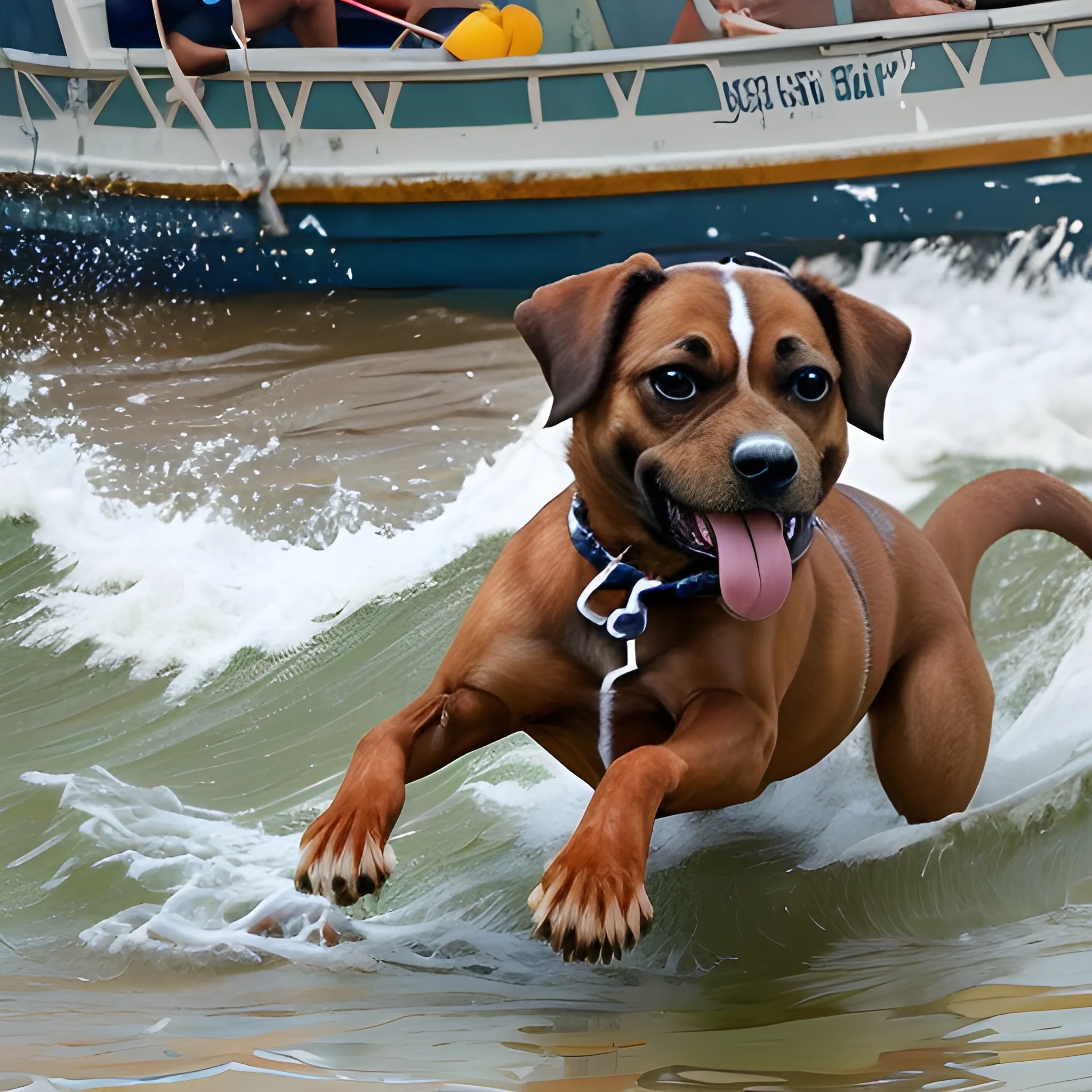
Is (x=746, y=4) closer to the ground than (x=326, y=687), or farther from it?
farther from it

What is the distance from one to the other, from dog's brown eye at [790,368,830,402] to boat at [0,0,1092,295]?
1.77 m

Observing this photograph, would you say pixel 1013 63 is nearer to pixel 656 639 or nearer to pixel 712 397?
pixel 712 397

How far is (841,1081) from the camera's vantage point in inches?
55.8

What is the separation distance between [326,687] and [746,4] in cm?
187

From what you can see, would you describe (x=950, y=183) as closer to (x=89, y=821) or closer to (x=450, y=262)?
(x=450, y=262)

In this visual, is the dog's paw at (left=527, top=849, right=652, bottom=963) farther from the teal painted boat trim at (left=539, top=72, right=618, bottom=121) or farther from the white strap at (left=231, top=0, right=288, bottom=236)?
the white strap at (left=231, top=0, right=288, bottom=236)

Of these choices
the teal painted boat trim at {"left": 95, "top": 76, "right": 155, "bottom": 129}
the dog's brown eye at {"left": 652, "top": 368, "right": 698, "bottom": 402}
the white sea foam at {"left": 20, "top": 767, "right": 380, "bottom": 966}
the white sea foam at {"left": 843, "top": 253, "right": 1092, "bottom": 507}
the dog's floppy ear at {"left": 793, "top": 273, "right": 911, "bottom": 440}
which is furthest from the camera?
the teal painted boat trim at {"left": 95, "top": 76, "right": 155, "bottom": 129}

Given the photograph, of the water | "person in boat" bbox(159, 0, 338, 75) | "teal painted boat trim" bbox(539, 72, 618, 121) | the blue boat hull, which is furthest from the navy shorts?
"teal painted boat trim" bbox(539, 72, 618, 121)

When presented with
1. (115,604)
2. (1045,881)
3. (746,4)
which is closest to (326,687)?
(115,604)

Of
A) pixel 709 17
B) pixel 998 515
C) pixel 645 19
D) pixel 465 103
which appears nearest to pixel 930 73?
pixel 709 17

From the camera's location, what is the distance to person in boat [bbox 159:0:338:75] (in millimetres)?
3264

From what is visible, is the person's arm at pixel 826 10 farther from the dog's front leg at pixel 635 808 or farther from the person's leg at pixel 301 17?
the dog's front leg at pixel 635 808

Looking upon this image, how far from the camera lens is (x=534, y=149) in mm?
3295

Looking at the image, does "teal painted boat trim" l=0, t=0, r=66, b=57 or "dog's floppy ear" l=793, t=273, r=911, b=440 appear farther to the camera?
"teal painted boat trim" l=0, t=0, r=66, b=57
